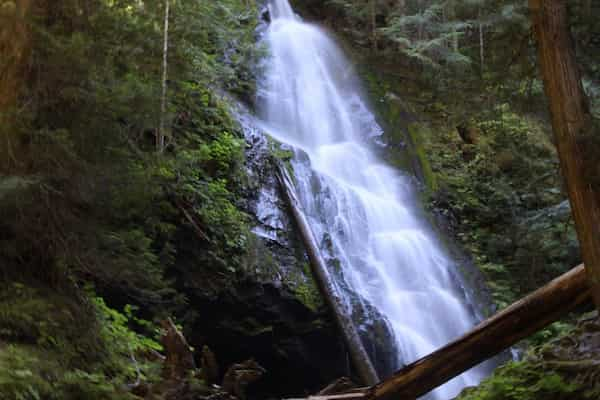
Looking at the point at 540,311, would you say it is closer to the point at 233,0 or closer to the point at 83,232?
the point at 83,232

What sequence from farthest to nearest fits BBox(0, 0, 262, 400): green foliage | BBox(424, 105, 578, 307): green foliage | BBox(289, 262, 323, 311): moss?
BBox(424, 105, 578, 307): green foliage, BBox(289, 262, 323, 311): moss, BBox(0, 0, 262, 400): green foliage

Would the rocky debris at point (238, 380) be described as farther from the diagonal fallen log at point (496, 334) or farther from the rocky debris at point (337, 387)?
the diagonal fallen log at point (496, 334)

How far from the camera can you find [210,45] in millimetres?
12117

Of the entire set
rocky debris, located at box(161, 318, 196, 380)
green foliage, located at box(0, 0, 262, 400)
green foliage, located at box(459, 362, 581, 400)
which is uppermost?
green foliage, located at box(0, 0, 262, 400)

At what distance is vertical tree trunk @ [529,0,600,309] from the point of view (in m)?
4.40

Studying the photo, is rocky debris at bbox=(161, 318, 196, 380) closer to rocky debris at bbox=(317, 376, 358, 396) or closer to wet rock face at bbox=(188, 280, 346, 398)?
rocky debris at bbox=(317, 376, 358, 396)

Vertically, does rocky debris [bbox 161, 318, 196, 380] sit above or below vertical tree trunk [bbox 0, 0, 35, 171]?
below

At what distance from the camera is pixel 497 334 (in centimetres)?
518

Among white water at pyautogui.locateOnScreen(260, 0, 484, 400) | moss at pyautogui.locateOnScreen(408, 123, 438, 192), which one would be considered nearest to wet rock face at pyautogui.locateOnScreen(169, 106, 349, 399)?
white water at pyautogui.locateOnScreen(260, 0, 484, 400)

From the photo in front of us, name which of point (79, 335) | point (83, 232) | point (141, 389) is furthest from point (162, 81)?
point (141, 389)

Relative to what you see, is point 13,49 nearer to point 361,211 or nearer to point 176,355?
point 176,355

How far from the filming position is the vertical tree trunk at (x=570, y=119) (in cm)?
440

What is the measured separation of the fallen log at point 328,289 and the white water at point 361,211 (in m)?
0.41

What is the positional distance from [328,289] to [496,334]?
4917mm
